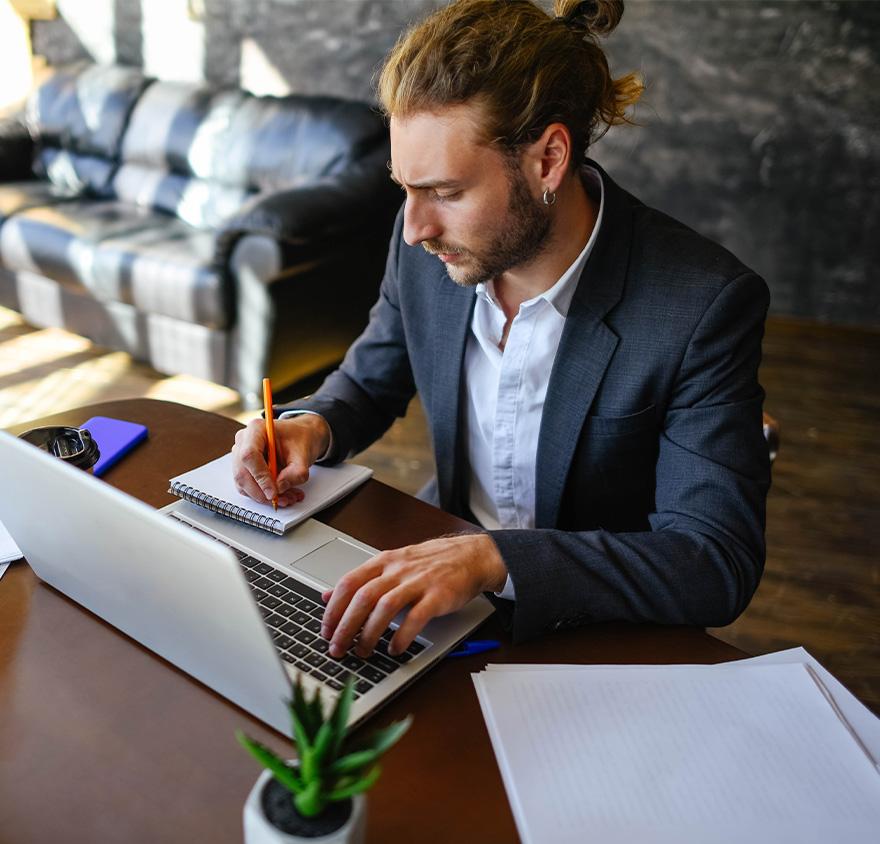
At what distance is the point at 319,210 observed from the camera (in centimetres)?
301

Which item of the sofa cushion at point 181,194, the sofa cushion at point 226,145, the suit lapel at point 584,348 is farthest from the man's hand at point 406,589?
the sofa cushion at point 181,194

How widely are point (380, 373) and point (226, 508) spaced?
484mm

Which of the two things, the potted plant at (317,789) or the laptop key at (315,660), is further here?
the laptop key at (315,660)

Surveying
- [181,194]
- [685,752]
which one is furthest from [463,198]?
[181,194]

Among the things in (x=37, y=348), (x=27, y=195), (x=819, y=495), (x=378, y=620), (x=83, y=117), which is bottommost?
(x=37, y=348)

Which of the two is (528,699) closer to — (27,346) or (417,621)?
(417,621)

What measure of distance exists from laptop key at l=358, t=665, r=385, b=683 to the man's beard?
59 cm

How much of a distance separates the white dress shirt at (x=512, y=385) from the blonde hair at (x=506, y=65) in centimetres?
16

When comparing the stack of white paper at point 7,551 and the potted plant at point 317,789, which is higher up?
the potted plant at point 317,789

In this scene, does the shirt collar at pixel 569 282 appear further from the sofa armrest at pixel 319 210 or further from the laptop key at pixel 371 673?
the sofa armrest at pixel 319 210

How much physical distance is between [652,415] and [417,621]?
492 mm

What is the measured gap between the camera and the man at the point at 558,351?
0.97 metres

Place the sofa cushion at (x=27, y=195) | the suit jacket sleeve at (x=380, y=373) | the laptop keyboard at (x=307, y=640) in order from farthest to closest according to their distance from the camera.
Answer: the sofa cushion at (x=27, y=195) → the suit jacket sleeve at (x=380, y=373) → the laptop keyboard at (x=307, y=640)

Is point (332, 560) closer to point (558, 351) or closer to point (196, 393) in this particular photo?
point (558, 351)
